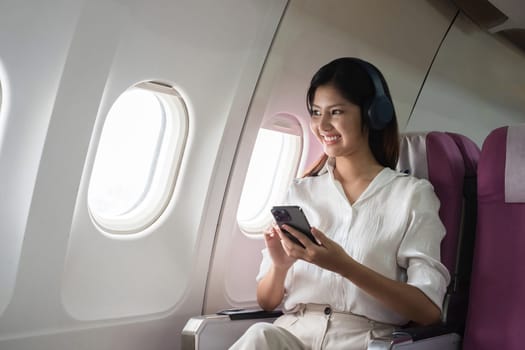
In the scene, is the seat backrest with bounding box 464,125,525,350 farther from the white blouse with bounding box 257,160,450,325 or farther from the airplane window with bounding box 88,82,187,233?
the airplane window with bounding box 88,82,187,233

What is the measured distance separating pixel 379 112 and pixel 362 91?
120 mm

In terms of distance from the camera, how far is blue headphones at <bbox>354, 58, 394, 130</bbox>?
2.12m

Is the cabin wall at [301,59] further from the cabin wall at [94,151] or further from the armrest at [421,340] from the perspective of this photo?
the armrest at [421,340]

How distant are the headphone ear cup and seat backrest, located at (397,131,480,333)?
31 cm

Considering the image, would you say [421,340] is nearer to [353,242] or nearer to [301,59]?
[353,242]

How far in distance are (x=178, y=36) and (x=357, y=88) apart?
73 centimetres

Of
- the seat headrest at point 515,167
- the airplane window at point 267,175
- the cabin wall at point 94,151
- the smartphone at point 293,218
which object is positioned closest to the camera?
the smartphone at point 293,218

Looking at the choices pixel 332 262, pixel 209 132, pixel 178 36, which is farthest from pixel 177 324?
pixel 178 36

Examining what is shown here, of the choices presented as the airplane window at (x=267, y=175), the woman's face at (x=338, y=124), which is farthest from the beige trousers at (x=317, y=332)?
the airplane window at (x=267, y=175)

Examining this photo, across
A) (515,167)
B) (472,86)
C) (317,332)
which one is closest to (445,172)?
(515,167)

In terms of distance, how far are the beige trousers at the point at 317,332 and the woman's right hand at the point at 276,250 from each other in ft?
0.58

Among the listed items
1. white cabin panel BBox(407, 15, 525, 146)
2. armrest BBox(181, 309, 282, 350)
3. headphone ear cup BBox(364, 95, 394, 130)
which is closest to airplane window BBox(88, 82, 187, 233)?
armrest BBox(181, 309, 282, 350)

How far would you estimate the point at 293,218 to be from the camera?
190 centimetres

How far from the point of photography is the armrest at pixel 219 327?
212 cm
